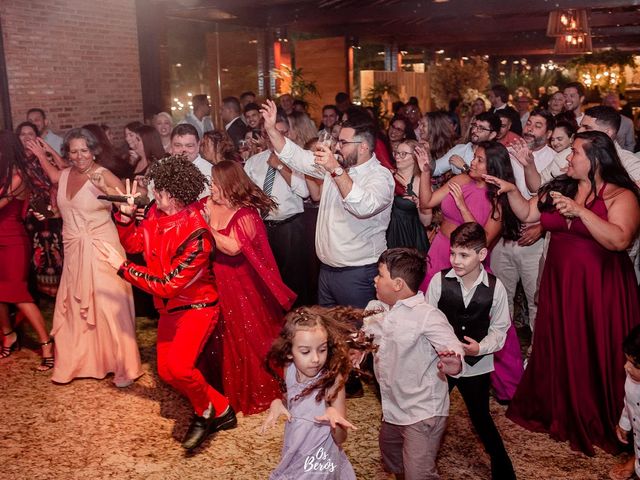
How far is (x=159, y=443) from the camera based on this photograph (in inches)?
157

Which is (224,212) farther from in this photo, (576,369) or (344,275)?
(576,369)

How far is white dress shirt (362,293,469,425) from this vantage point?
9.59 feet

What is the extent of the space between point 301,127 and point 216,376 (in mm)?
2484

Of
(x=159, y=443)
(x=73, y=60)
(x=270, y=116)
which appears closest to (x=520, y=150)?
(x=270, y=116)

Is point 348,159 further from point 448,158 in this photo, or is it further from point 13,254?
point 13,254

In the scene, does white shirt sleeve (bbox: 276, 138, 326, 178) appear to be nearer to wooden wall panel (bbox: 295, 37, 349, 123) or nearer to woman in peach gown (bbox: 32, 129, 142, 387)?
woman in peach gown (bbox: 32, 129, 142, 387)

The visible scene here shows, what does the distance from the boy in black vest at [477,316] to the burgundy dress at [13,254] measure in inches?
130

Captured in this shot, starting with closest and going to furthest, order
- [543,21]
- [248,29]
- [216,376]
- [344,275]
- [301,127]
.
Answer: [344,275] < [216,376] < [301,127] < [248,29] < [543,21]

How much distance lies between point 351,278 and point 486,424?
1.24 m

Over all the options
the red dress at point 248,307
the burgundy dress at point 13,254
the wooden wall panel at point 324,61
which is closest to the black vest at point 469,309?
the red dress at point 248,307

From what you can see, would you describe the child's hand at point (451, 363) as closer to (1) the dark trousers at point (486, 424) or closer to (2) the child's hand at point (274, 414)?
(1) the dark trousers at point (486, 424)

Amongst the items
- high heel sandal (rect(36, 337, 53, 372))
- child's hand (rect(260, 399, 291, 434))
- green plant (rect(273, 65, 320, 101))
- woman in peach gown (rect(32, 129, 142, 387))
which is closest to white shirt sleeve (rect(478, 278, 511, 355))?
child's hand (rect(260, 399, 291, 434))

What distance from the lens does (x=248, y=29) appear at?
1447 centimetres

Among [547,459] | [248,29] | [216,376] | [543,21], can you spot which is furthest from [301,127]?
[543,21]
